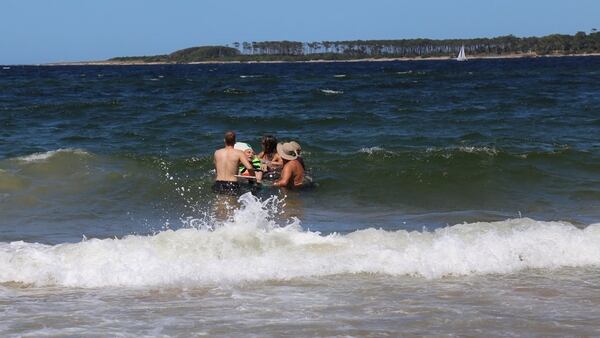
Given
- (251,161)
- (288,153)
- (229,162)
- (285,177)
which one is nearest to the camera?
(229,162)

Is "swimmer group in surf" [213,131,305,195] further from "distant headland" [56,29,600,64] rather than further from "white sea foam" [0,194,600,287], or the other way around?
"distant headland" [56,29,600,64]

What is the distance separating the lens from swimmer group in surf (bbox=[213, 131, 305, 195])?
41.3ft

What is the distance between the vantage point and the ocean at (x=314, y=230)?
641 centimetres

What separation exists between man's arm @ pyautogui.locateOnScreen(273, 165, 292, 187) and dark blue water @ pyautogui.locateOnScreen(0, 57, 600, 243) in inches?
6.3

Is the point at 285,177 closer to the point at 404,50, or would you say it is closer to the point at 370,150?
the point at 370,150

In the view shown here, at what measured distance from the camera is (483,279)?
25.1 ft

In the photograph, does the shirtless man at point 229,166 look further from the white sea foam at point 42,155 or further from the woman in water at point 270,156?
the white sea foam at point 42,155

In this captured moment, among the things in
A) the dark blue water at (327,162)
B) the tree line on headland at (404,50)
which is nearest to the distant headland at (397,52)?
the tree line on headland at (404,50)

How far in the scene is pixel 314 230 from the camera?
10.1 metres

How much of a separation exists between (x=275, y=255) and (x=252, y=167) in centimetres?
468

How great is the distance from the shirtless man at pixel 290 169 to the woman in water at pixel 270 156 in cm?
29

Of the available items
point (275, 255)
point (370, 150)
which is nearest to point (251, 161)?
point (370, 150)

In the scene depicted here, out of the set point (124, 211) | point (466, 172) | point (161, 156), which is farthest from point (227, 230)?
point (161, 156)

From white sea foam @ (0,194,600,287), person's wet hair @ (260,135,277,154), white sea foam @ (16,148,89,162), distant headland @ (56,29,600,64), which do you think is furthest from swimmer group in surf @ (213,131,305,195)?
distant headland @ (56,29,600,64)
